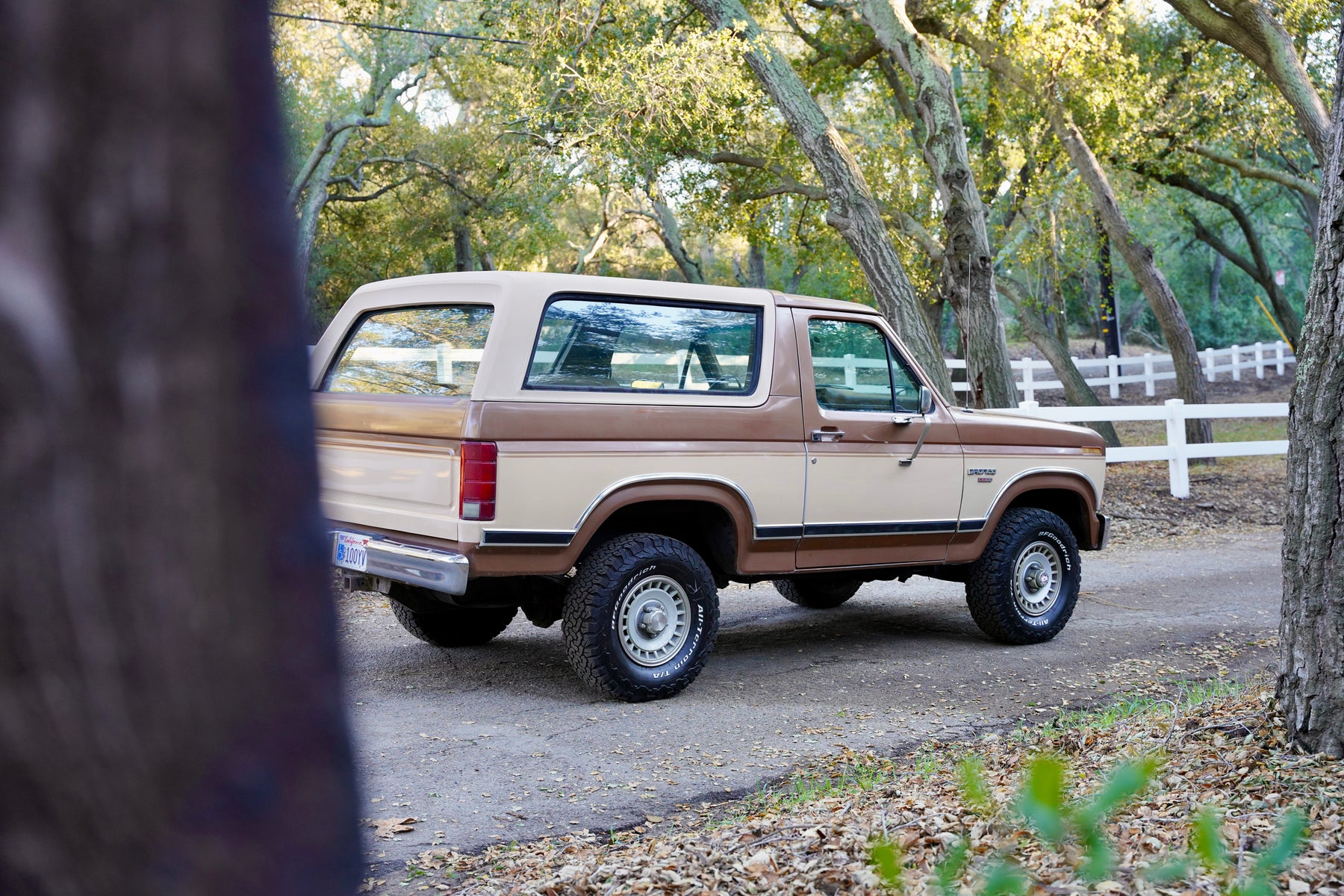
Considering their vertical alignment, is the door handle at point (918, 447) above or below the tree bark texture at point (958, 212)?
below

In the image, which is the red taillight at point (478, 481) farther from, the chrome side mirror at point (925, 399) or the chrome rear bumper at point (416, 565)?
the chrome side mirror at point (925, 399)

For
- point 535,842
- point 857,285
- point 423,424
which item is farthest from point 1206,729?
point 857,285

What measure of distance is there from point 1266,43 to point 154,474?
637 inches

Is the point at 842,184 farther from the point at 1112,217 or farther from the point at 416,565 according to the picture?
the point at 416,565

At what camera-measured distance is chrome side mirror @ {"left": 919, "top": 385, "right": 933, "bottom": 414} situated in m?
7.21

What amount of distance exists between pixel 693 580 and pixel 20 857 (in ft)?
17.8

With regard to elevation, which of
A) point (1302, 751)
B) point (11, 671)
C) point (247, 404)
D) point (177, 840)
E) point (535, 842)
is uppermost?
point (247, 404)

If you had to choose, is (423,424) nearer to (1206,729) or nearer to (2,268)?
(1206,729)

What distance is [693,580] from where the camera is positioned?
607 centimetres

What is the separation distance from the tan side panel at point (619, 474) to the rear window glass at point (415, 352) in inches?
21.2

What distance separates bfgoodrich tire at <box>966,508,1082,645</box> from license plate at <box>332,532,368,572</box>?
3849 mm

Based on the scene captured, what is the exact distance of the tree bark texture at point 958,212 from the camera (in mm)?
13797

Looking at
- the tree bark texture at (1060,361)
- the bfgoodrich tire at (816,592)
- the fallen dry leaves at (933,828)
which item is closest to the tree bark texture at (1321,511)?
the fallen dry leaves at (933,828)

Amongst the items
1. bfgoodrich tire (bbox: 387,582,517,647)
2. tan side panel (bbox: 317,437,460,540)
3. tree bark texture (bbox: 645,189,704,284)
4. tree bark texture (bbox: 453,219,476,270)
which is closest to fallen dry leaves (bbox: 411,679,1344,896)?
tan side panel (bbox: 317,437,460,540)
